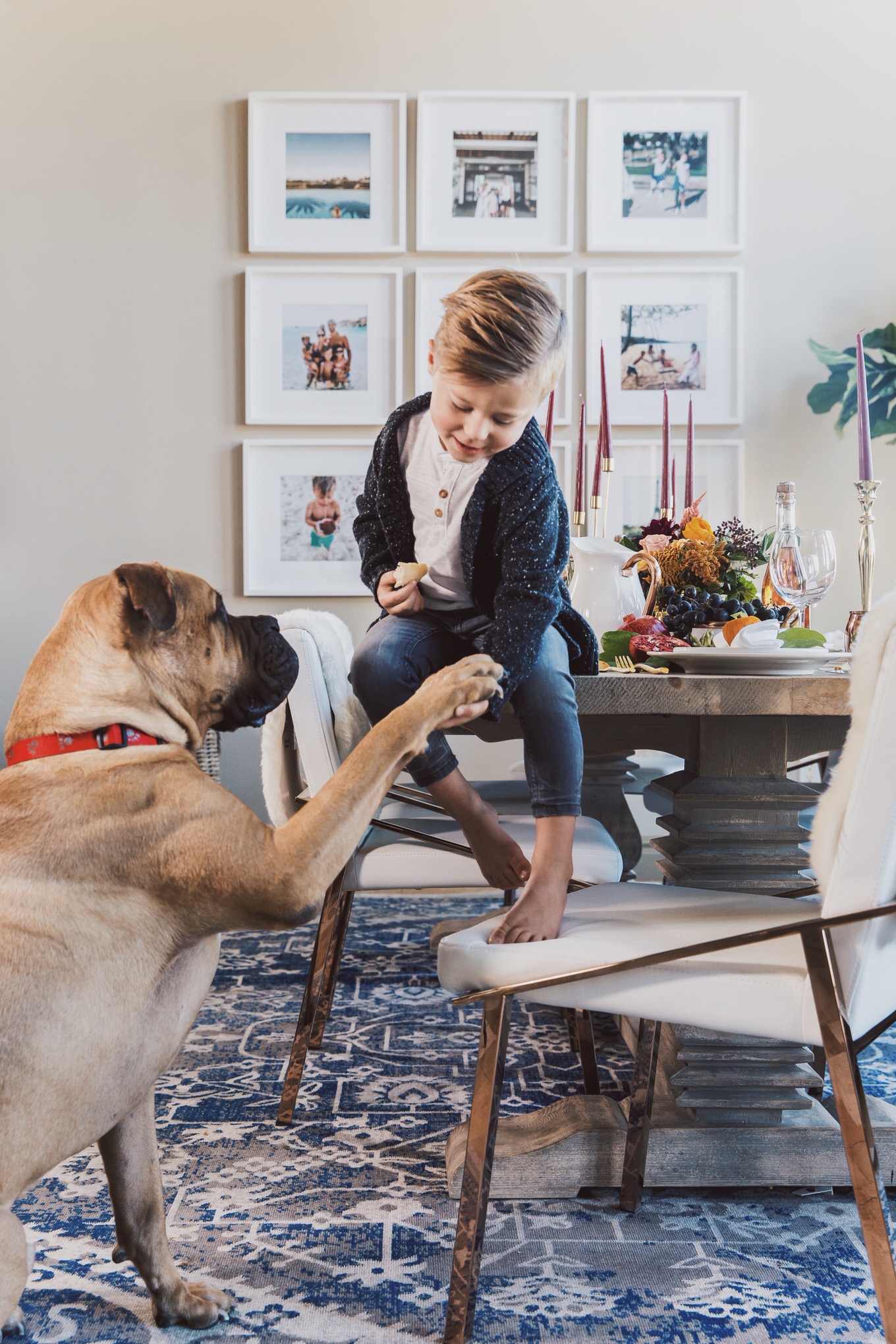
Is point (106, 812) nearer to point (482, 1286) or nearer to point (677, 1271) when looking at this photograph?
point (482, 1286)

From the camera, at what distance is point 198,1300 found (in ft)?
4.10

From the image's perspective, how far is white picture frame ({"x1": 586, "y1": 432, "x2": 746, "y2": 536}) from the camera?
3.74 metres

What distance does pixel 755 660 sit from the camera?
1523mm

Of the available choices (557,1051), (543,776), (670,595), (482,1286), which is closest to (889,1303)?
(482,1286)

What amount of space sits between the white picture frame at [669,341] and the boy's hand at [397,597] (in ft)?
7.30

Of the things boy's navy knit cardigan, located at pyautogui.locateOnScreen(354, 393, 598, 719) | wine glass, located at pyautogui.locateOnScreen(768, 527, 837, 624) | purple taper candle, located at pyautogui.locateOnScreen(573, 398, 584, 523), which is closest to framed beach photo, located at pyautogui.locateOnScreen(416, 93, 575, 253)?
purple taper candle, located at pyautogui.locateOnScreen(573, 398, 584, 523)

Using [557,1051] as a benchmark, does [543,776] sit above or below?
above

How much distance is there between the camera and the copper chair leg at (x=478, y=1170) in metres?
1.15

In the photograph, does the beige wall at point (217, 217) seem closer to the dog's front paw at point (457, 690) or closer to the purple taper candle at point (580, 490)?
the purple taper candle at point (580, 490)

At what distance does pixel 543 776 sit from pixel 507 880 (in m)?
0.23

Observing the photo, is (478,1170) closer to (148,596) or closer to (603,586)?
(148,596)

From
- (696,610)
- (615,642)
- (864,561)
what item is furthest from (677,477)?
(615,642)

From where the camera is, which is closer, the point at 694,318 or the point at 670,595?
the point at 670,595

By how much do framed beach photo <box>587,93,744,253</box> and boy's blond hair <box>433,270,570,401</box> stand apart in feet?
7.28
